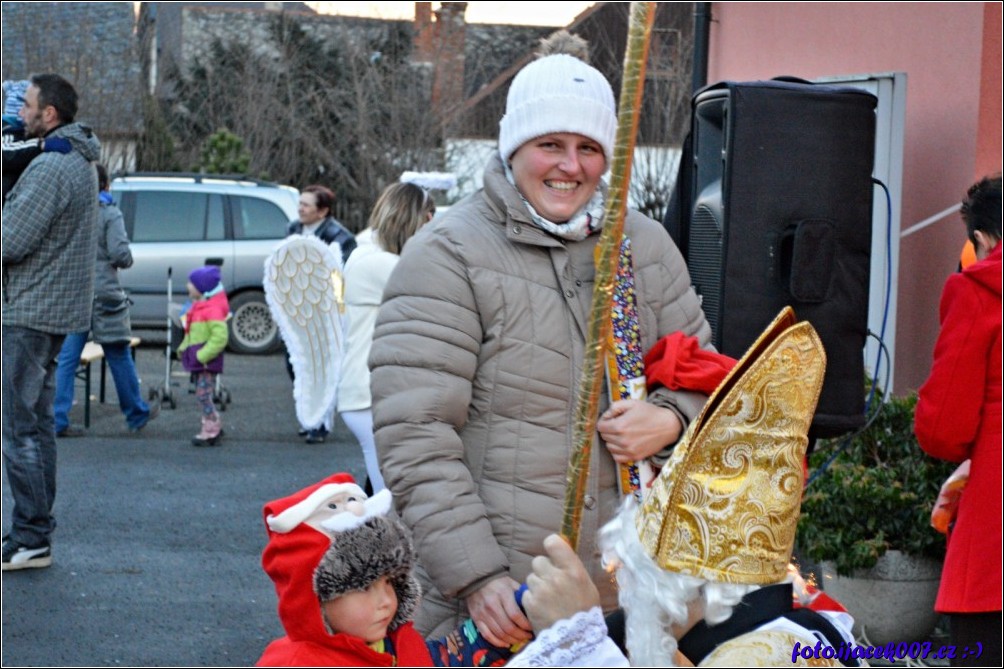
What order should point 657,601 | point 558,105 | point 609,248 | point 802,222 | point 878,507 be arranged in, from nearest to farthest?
point 609,248
point 657,601
point 558,105
point 802,222
point 878,507

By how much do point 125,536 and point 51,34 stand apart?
56.2 feet

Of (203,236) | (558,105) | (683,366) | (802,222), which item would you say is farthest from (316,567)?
(203,236)

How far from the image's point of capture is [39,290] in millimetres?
6215

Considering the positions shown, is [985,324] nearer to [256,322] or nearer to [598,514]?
[598,514]

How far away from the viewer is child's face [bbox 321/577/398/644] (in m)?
2.51

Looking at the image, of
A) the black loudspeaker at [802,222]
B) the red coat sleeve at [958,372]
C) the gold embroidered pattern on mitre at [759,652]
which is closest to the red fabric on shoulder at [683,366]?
the gold embroidered pattern on mitre at [759,652]

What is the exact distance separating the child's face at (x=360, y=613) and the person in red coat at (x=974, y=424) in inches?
79.9

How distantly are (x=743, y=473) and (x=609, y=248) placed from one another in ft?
1.22

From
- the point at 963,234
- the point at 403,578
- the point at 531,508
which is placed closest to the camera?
the point at 403,578

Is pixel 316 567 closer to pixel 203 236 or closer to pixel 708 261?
pixel 708 261

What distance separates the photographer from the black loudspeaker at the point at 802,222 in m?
4.53

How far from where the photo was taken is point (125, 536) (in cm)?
723

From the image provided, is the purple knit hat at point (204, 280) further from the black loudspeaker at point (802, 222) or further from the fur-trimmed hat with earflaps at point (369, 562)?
the fur-trimmed hat with earflaps at point (369, 562)

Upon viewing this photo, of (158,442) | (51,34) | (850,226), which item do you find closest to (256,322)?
(158,442)
